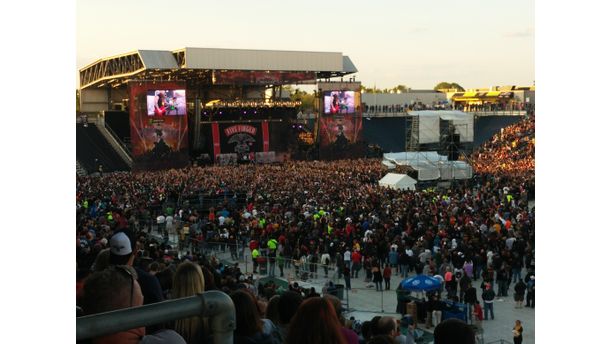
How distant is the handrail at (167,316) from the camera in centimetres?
153

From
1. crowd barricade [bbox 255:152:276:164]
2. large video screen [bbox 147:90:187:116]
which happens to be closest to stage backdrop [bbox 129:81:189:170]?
large video screen [bbox 147:90:187:116]

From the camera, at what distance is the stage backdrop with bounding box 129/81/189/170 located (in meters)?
39.8

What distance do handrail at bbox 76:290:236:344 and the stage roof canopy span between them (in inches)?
1643

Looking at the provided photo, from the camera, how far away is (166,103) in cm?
4100

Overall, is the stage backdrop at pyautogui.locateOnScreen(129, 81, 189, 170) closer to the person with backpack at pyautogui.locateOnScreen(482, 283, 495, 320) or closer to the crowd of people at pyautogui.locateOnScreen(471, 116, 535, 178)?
the crowd of people at pyautogui.locateOnScreen(471, 116, 535, 178)

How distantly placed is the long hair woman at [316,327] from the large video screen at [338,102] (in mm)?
43132

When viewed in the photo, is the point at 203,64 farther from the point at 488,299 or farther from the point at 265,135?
the point at 488,299

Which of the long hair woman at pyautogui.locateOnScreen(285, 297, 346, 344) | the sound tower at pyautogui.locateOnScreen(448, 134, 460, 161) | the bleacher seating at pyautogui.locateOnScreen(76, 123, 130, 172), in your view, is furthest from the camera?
the bleacher seating at pyautogui.locateOnScreen(76, 123, 130, 172)

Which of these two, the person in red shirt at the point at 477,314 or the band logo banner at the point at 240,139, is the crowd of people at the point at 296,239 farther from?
the band logo banner at the point at 240,139

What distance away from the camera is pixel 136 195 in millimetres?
24000

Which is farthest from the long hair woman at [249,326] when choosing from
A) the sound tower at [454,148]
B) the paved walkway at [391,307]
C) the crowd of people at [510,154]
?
the sound tower at [454,148]

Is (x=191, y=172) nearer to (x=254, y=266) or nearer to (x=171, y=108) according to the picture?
(x=171, y=108)

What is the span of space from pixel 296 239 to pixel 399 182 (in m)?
12.3
